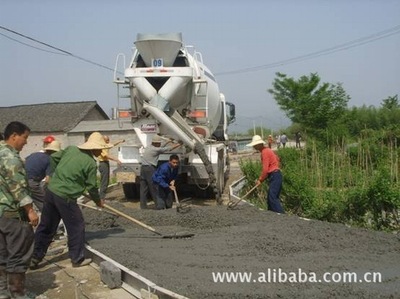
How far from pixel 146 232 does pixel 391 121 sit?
34779 millimetres

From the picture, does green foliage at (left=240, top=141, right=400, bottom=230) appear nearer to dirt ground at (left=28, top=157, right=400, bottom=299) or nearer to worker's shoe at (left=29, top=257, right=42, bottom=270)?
dirt ground at (left=28, top=157, right=400, bottom=299)

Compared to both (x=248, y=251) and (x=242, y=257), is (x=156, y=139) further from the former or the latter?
(x=242, y=257)

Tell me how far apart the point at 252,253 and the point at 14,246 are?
2.71 m

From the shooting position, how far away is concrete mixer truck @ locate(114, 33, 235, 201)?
31.3 ft

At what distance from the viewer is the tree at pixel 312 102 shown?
2588 cm

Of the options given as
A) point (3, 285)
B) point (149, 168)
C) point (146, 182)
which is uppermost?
point (149, 168)

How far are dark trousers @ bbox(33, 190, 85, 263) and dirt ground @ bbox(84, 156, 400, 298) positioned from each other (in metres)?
0.36

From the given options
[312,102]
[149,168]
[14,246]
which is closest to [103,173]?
[149,168]

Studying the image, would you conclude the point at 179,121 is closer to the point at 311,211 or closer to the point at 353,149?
the point at 311,211

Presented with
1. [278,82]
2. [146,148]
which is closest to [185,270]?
[146,148]

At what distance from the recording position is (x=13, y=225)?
463 centimetres

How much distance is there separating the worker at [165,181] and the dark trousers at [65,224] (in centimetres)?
300

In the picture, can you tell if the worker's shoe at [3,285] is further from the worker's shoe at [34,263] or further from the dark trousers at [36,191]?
the dark trousers at [36,191]

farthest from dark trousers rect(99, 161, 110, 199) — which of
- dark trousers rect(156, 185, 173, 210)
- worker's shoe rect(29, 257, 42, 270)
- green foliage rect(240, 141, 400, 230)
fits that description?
worker's shoe rect(29, 257, 42, 270)
